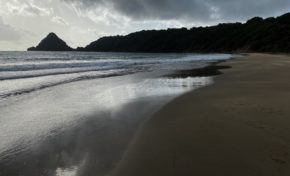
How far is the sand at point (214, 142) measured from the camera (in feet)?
10.7

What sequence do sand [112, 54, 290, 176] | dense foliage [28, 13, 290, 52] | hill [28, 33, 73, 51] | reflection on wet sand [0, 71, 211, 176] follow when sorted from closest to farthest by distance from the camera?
sand [112, 54, 290, 176], reflection on wet sand [0, 71, 211, 176], dense foliage [28, 13, 290, 52], hill [28, 33, 73, 51]

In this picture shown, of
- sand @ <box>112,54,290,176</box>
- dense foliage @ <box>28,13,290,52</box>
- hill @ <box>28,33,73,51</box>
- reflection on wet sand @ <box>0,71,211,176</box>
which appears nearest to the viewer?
sand @ <box>112,54,290,176</box>

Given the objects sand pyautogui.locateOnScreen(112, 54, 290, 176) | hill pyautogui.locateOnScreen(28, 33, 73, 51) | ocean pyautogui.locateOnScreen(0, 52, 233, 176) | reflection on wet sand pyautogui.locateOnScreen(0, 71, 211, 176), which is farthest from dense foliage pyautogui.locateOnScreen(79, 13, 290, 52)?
reflection on wet sand pyautogui.locateOnScreen(0, 71, 211, 176)

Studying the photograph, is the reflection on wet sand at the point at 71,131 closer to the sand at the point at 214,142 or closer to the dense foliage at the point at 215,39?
the sand at the point at 214,142

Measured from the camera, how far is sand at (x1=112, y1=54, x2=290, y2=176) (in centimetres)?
325

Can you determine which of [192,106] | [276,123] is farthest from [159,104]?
[276,123]

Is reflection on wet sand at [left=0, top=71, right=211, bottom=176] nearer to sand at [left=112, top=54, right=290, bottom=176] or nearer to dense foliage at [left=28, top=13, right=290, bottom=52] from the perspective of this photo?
sand at [left=112, top=54, right=290, bottom=176]

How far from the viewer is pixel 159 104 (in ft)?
24.2

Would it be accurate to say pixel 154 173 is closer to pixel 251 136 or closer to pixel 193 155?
pixel 193 155

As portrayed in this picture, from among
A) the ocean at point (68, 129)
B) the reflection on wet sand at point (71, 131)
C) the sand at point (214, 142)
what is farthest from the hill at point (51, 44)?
the sand at point (214, 142)

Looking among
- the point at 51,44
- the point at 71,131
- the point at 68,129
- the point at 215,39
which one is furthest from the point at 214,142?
the point at 51,44

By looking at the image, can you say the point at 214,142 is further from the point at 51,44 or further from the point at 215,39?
the point at 51,44

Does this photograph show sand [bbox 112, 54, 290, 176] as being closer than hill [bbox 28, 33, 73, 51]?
Yes

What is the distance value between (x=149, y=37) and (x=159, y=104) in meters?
175
